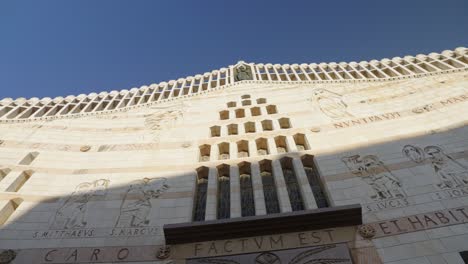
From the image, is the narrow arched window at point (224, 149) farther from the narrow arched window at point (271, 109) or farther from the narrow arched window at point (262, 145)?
the narrow arched window at point (271, 109)

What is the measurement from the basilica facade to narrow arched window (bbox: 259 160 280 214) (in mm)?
33

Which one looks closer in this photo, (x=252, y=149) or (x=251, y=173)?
(x=251, y=173)

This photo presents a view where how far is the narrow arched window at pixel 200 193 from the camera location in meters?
9.53

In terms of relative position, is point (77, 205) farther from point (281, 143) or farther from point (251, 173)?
point (281, 143)

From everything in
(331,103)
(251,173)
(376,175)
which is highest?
(331,103)

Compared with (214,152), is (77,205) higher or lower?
lower

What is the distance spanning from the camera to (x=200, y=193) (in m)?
10.4

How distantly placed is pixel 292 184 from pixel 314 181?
0.63 metres

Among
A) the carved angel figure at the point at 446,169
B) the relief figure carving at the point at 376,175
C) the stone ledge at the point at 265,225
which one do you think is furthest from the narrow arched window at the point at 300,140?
the stone ledge at the point at 265,225

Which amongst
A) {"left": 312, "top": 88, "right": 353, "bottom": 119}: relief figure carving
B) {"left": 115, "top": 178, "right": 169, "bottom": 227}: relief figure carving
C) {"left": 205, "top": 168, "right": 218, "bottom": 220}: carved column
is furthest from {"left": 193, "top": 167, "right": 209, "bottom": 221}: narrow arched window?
{"left": 312, "top": 88, "right": 353, "bottom": 119}: relief figure carving

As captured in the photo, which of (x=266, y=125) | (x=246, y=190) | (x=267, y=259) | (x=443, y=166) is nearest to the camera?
(x=267, y=259)

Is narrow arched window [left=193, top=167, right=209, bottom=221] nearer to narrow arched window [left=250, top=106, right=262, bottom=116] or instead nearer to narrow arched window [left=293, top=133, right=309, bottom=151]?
narrow arched window [left=293, top=133, right=309, bottom=151]

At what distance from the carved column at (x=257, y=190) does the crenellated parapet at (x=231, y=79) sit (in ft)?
24.8

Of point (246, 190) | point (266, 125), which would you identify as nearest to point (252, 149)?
point (246, 190)
